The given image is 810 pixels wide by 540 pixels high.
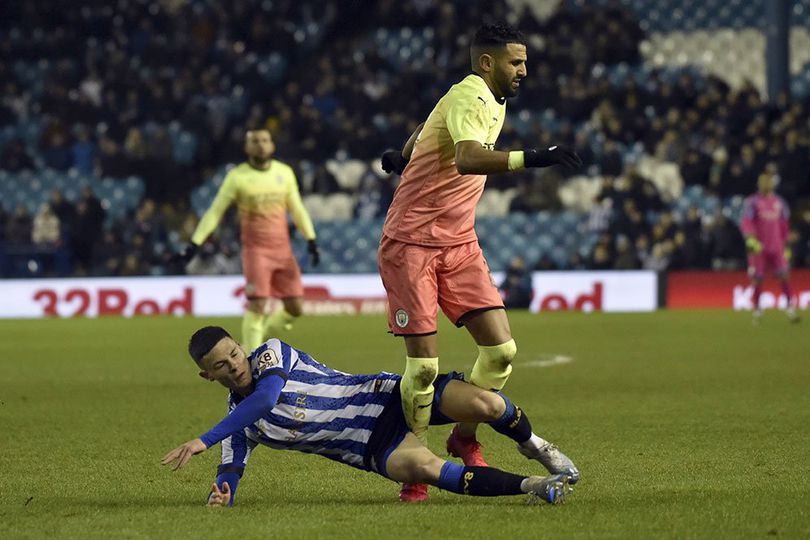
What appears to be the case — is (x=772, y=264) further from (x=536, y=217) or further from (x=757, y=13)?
(x=757, y=13)

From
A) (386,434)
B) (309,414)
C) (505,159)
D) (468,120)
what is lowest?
(386,434)

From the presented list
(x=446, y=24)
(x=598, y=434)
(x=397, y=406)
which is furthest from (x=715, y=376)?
(x=446, y=24)

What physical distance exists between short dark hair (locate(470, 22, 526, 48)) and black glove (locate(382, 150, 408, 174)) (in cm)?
75

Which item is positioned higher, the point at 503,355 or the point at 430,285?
the point at 430,285

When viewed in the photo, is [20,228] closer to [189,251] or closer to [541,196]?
[541,196]

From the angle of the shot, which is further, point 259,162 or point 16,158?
point 16,158

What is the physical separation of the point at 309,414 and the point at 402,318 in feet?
2.71

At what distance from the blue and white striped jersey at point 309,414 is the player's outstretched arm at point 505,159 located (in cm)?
104

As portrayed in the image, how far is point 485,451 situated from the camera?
24.8 feet

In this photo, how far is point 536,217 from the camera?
2405cm

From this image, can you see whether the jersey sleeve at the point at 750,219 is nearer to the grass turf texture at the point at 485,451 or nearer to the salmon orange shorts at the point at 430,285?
the grass turf texture at the point at 485,451

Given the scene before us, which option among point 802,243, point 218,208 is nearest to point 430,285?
point 218,208

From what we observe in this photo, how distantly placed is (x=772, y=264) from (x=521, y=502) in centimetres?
1562

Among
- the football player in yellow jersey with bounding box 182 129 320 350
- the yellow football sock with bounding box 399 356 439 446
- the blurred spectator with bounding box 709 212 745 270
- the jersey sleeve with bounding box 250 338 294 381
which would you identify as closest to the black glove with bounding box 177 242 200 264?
the football player in yellow jersey with bounding box 182 129 320 350
